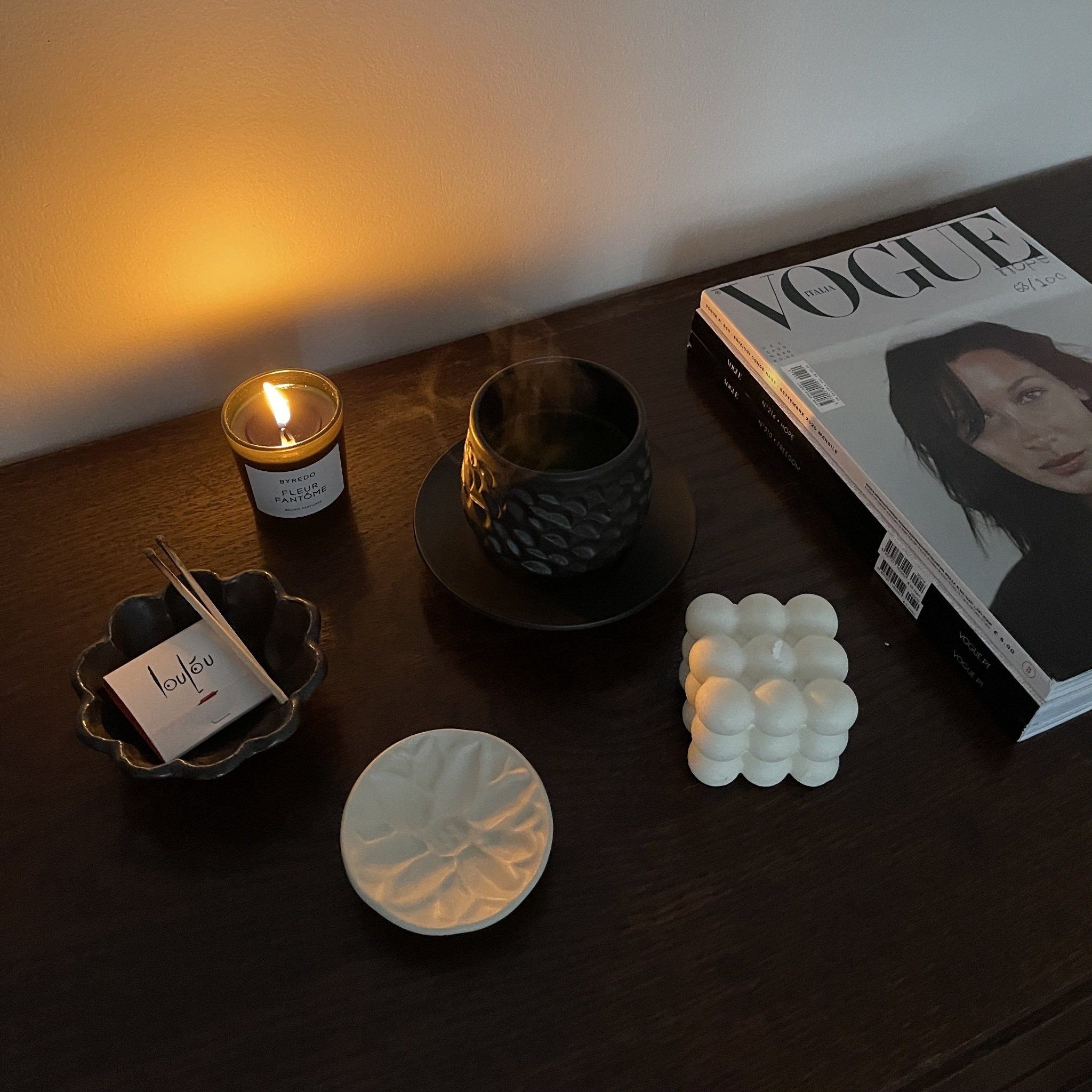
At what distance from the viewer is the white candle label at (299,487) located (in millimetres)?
626

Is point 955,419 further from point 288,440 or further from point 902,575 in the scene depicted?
point 288,440

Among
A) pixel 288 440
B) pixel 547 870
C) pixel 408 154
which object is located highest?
pixel 408 154

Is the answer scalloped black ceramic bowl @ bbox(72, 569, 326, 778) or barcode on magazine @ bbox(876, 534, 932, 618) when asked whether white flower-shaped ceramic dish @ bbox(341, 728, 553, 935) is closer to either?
scalloped black ceramic bowl @ bbox(72, 569, 326, 778)

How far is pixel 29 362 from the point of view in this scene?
662 mm

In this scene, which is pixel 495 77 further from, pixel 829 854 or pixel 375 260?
pixel 829 854

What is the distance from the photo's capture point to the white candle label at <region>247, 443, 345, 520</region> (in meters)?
0.63

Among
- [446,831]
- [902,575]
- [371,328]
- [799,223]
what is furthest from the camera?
[799,223]

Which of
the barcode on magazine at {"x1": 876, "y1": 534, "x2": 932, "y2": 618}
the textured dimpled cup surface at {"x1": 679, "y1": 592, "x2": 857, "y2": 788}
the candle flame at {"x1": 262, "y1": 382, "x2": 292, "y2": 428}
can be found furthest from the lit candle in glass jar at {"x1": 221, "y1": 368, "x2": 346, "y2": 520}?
the barcode on magazine at {"x1": 876, "y1": 534, "x2": 932, "y2": 618}

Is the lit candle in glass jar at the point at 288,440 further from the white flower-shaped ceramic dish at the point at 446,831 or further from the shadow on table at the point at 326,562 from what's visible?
the white flower-shaped ceramic dish at the point at 446,831

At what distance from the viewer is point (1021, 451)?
640 millimetres

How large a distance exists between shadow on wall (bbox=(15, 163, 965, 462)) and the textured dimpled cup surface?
0.33m

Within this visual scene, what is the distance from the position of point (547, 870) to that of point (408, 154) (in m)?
0.48

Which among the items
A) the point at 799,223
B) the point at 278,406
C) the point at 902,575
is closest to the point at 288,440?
the point at 278,406

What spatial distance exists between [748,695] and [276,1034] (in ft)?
0.94
